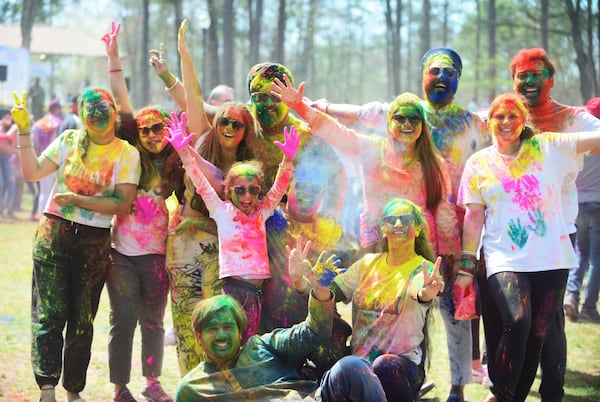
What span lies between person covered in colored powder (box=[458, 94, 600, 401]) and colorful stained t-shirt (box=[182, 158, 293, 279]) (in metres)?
1.01

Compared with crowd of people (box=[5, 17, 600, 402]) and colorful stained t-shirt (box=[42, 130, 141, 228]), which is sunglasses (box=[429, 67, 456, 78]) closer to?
crowd of people (box=[5, 17, 600, 402])

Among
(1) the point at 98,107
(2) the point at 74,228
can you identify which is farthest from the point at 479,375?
(1) the point at 98,107

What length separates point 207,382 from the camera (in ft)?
10.9

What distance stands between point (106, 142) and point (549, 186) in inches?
92.2

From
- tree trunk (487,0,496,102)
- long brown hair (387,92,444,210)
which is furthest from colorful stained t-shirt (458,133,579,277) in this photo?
tree trunk (487,0,496,102)

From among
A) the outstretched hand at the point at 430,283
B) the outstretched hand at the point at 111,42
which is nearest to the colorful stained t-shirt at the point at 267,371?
the outstretched hand at the point at 430,283

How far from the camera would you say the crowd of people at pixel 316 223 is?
12.5 ft

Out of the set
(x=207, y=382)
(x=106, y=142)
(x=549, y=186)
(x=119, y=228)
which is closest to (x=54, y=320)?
(x=119, y=228)

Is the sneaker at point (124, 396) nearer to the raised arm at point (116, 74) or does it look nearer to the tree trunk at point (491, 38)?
the raised arm at point (116, 74)

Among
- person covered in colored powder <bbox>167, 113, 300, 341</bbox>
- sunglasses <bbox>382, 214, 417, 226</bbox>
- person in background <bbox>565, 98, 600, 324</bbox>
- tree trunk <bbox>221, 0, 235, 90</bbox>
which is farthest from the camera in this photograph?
tree trunk <bbox>221, 0, 235, 90</bbox>

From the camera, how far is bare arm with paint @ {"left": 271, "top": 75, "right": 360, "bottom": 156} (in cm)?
412

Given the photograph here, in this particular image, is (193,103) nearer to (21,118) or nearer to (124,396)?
(21,118)

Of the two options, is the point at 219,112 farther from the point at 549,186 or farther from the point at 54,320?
the point at 549,186

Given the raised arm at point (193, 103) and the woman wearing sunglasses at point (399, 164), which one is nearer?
the woman wearing sunglasses at point (399, 164)
